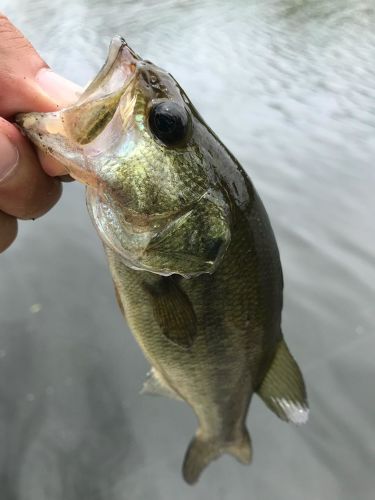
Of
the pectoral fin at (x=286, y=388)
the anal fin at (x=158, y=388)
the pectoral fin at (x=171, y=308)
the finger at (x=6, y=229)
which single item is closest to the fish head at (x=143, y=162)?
the pectoral fin at (x=171, y=308)

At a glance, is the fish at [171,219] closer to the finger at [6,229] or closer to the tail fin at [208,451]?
the finger at [6,229]

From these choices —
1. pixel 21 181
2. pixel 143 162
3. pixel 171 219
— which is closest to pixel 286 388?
pixel 171 219

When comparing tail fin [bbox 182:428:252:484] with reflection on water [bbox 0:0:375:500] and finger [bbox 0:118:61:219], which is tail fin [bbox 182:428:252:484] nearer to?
reflection on water [bbox 0:0:375:500]

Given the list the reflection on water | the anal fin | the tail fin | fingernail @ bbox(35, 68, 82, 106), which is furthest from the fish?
the reflection on water

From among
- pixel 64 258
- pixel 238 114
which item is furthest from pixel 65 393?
pixel 238 114

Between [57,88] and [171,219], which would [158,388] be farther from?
[57,88]

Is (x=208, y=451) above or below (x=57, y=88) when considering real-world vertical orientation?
below

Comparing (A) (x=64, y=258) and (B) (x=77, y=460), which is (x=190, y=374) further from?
(A) (x=64, y=258)
